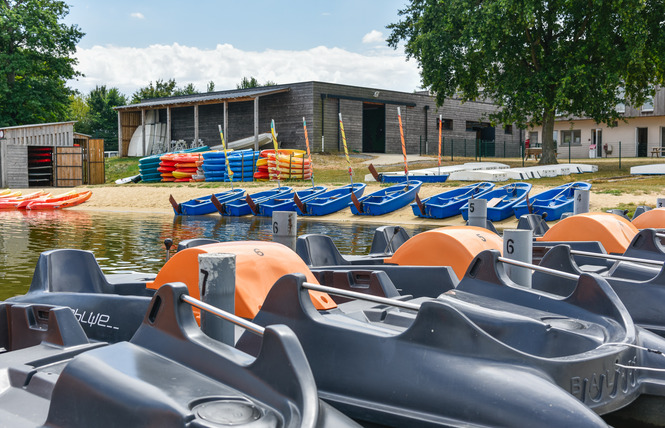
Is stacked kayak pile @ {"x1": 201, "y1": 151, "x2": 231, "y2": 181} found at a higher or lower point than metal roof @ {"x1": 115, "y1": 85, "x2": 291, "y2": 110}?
lower

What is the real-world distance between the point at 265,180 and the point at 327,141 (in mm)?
10020

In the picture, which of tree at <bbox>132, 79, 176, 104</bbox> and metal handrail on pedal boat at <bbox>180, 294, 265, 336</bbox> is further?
tree at <bbox>132, 79, 176, 104</bbox>

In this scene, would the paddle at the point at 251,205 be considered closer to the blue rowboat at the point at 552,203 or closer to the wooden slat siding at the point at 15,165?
the blue rowboat at the point at 552,203

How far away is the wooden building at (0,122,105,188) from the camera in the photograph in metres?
35.0

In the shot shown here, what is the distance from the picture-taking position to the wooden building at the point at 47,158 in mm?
34969

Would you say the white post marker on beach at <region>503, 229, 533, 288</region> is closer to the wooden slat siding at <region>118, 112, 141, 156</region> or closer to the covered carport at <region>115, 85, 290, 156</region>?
the covered carport at <region>115, 85, 290, 156</region>

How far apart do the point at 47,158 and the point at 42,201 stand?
1090 centimetres

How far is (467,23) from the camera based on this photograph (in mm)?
29938

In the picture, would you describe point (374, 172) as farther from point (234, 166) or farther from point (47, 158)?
point (47, 158)

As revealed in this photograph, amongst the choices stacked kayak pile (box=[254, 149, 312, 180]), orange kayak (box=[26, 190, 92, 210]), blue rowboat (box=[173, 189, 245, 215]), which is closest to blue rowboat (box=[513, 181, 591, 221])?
blue rowboat (box=[173, 189, 245, 215])

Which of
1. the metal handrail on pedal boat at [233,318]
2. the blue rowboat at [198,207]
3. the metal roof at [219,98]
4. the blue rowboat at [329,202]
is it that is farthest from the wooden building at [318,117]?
the metal handrail on pedal boat at [233,318]

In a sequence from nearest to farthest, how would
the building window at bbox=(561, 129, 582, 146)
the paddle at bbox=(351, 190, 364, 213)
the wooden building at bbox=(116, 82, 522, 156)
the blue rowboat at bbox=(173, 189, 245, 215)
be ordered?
the paddle at bbox=(351, 190, 364, 213) < the blue rowboat at bbox=(173, 189, 245, 215) < the wooden building at bbox=(116, 82, 522, 156) < the building window at bbox=(561, 129, 582, 146)

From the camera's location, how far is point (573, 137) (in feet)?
168

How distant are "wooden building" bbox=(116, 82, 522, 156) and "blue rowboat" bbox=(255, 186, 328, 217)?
49.4 feet
